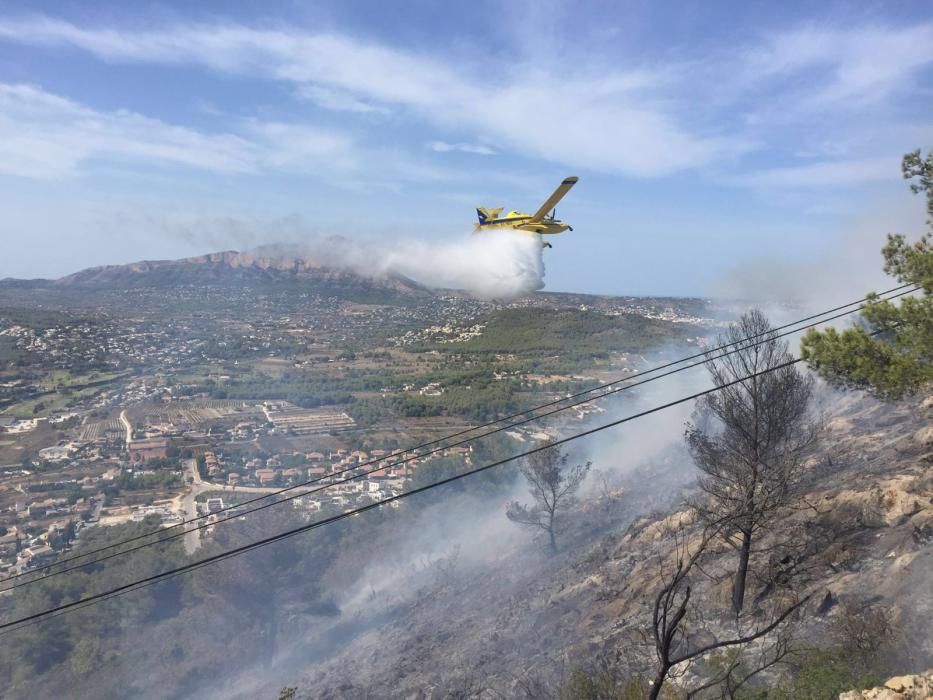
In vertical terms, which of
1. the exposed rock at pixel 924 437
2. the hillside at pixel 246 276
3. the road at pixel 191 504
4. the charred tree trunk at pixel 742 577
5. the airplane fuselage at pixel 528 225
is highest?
the hillside at pixel 246 276

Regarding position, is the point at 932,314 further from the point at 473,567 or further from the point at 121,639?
the point at 121,639

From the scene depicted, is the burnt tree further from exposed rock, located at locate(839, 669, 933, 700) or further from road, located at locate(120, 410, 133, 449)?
road, located at locate(120, 410, 133, 449)

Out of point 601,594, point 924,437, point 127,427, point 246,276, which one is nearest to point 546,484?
point 601,594

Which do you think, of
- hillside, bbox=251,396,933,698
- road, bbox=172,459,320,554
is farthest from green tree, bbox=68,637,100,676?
road, bbox=172,459,320,554

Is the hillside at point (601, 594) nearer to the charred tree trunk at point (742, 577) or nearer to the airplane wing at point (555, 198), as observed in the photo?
the charred tree trunk at point (742, 577)

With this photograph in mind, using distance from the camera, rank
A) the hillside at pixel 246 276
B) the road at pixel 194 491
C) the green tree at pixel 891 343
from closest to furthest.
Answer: the green tree at pixel 891 343 < the road at pixel 194 491 < the hillside at pixel 246 276

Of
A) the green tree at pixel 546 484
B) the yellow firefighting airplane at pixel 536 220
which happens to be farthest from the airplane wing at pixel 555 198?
the green tree at pixel 546 484

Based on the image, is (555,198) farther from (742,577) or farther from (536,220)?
(742,577)

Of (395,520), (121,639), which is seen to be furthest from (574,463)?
(121,639)
